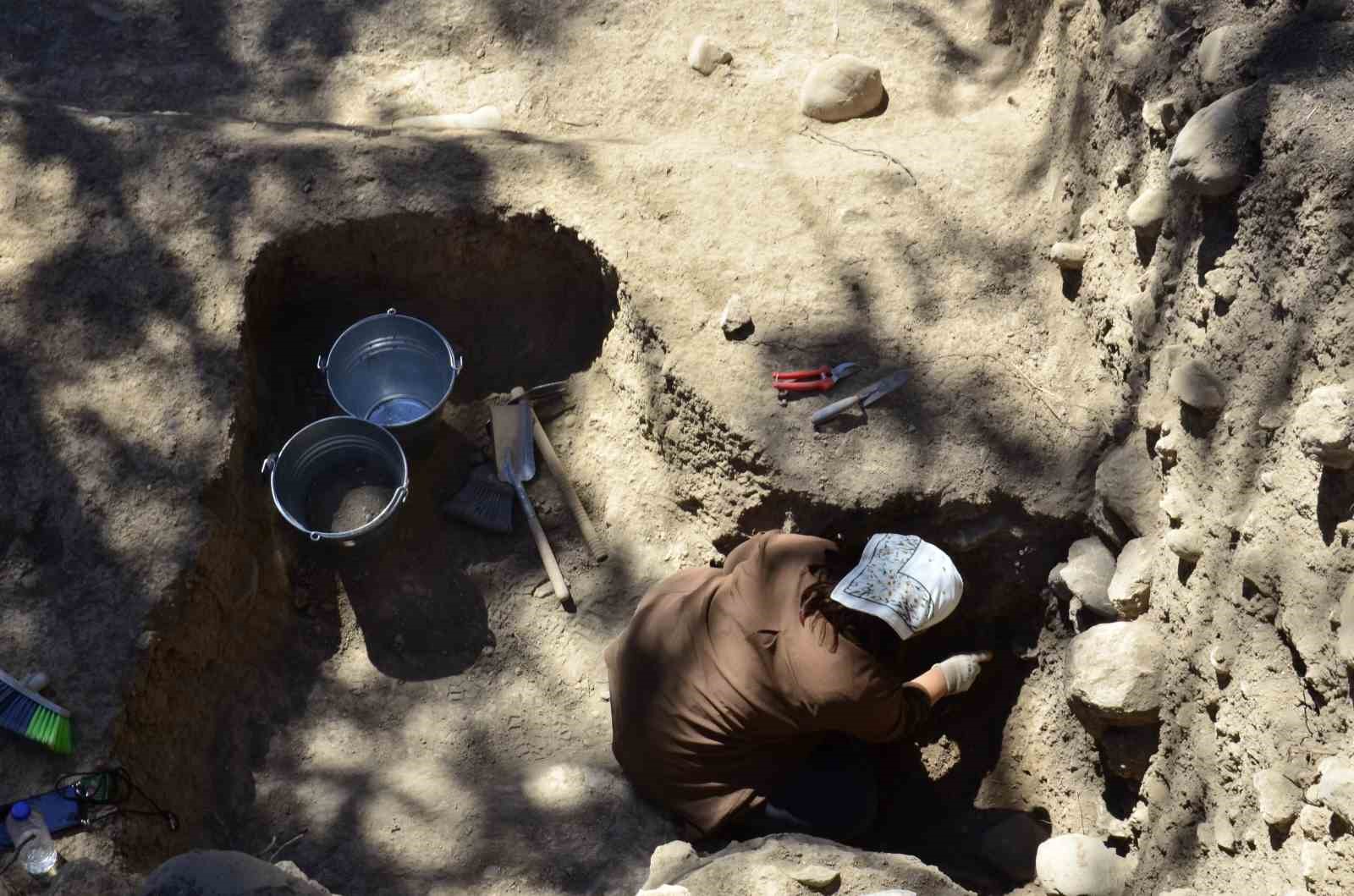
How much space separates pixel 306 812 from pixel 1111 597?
7.82 feet

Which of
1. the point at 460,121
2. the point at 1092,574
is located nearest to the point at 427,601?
the point at 460,121

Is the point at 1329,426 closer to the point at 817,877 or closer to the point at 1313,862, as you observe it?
the point at 1313,862

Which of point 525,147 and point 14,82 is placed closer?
point 525,147

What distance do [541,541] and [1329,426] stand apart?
7.92 ft

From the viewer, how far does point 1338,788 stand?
2.11m

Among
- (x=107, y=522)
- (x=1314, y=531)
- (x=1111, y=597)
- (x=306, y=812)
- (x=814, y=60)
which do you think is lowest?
(x=306, y=812)

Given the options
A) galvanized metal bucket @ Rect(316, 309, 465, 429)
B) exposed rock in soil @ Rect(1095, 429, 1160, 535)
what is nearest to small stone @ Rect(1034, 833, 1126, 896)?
exposed rock in soil @ Rect(1095, 429, 1160, 535)

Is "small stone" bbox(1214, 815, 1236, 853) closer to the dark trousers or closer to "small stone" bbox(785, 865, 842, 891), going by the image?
"small stone" bbox(785, 865, 842, 891)

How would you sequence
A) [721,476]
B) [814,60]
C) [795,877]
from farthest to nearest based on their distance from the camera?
[814,60] < [721,476] < [795,877]

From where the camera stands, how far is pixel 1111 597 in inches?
122

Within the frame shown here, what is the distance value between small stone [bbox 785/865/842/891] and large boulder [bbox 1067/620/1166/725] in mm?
852

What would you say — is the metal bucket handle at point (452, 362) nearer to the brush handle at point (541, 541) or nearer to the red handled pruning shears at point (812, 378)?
the brush handle at point (541, 541)

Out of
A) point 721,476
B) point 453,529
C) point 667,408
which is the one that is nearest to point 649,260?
point 667,408

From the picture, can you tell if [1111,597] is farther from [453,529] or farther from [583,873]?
[453,529]
